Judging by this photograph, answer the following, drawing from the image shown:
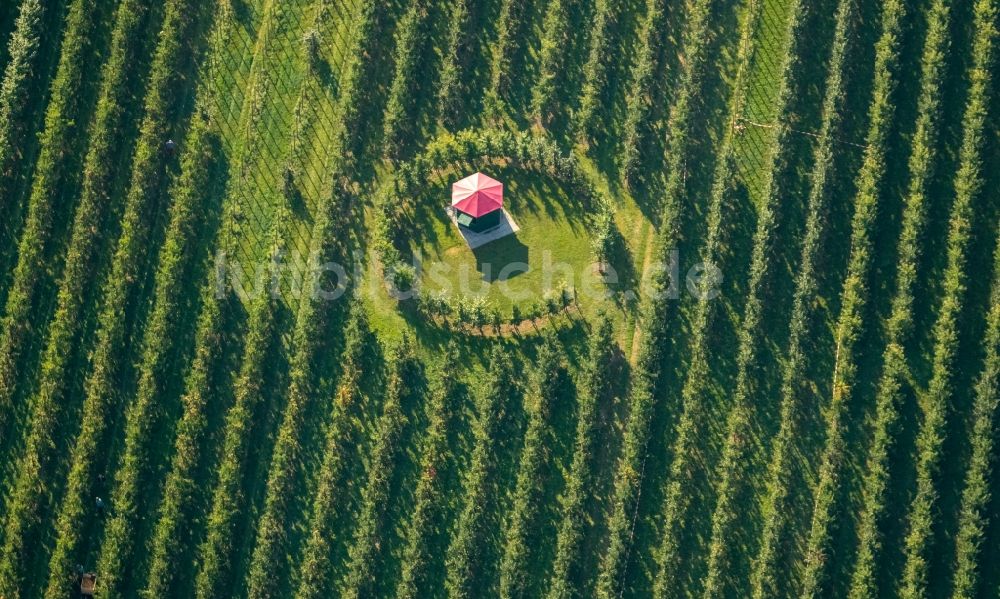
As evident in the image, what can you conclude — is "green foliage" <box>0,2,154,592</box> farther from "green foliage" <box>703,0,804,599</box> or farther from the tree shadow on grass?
"green foliage" <box>703,0,804,599</box>

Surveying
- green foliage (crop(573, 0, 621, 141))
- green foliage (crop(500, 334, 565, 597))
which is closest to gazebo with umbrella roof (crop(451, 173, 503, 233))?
green foliage (crop(573, 0, 621, 141))

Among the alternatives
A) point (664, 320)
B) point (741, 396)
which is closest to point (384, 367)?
point (664, 320)

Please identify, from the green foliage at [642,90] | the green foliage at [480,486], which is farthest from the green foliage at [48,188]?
the green foliage at [642,90]

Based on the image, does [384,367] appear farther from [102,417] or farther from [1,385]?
[1,385]

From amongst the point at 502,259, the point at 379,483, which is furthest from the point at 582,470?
the point at 502,259

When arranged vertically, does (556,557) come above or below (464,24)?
below

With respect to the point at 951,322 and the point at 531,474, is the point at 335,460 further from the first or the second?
the point at 951,322
